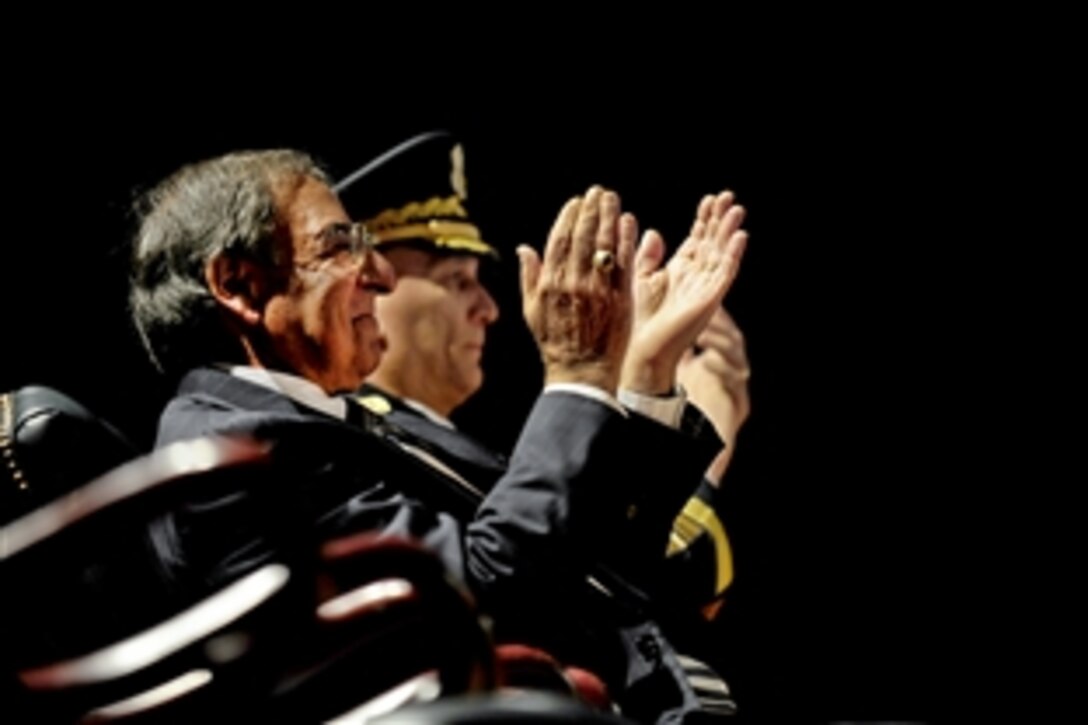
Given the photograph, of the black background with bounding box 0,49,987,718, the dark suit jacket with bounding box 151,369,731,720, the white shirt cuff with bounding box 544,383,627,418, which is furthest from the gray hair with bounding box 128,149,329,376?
the black background with bounding box 0,49,987,718

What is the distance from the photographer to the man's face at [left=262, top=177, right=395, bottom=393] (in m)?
1.50

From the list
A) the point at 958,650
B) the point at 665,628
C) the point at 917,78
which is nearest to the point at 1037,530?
the point at 958,650

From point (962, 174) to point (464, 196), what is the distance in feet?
2.93

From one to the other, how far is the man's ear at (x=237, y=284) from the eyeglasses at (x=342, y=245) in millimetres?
64

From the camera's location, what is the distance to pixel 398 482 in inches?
52.4

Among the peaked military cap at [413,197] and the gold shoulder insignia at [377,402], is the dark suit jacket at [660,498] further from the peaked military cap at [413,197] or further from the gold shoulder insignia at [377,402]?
the peaked military cap at [413,197]

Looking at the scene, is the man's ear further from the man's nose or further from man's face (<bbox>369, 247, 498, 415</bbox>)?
the man's nose

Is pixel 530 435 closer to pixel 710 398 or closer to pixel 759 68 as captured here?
pixel 710 398

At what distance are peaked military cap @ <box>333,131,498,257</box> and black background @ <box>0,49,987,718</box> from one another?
0.32m

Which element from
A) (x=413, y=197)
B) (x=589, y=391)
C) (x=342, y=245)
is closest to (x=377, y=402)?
(x=413, y=197)

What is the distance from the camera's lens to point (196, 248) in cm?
150

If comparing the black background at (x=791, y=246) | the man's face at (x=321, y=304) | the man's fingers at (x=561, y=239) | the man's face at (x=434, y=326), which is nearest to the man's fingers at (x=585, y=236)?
the man's fingers at (x=561, y=239)

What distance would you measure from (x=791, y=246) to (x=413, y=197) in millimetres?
742

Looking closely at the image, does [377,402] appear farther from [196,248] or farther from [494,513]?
[494,513]
